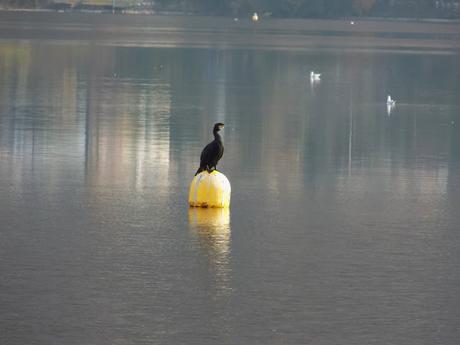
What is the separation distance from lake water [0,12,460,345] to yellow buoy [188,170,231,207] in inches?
6.9

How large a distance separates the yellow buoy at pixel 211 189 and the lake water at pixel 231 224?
175 millimetres

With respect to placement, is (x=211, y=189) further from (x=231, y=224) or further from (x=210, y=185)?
(x=231, y=224)

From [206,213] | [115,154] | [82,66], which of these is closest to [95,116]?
[115,154]

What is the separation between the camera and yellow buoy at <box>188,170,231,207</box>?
1656 cm

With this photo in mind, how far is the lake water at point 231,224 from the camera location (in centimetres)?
1138

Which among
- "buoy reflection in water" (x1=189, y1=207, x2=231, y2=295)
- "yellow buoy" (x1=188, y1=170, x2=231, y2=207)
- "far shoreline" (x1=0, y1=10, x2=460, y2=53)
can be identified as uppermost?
"far shoreline" (x1=0, y1=10, x2=460, y2=53)

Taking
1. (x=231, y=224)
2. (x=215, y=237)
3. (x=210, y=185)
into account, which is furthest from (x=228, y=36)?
(x=215, y=237)

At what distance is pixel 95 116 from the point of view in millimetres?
27516

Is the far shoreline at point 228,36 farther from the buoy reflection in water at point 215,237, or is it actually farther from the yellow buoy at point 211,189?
the buoy reflection in water at point 215,237

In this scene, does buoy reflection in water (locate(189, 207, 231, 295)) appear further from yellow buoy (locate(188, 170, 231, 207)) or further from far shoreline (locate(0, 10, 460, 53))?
far shoreline (locate(0, 10, 460, 53))

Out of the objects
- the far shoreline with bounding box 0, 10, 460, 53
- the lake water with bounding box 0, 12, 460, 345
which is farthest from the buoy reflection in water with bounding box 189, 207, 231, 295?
the far shoreline with bounding box 0, 10, 460, 53

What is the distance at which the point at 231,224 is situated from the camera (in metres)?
15.7

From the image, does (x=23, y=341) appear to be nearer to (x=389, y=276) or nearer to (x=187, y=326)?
(x=187, y=326)

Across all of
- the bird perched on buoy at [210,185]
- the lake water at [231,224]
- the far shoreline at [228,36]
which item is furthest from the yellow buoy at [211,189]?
the far shoreline at [228,36]
